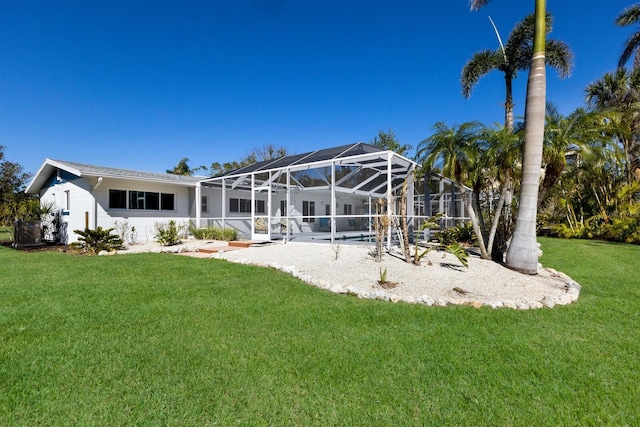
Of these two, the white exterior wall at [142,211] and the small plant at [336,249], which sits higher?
the white exterior wall at [142,211]

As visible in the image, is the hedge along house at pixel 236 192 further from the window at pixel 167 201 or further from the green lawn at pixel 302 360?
the green lawn at pixel 302 360

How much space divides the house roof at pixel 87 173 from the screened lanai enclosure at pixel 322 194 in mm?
1732

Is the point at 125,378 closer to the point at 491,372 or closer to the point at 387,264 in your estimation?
the point at 491,372

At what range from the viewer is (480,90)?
16.1m

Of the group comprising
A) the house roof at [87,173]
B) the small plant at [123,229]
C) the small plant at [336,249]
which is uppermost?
the house roof at [87,173]

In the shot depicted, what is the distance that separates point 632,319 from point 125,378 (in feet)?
21.0

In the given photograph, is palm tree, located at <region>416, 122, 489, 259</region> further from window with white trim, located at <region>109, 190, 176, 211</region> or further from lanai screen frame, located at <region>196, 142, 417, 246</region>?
window with white trim, located at <region>109, 190, 176, 211</region>

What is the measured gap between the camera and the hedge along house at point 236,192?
1148cm

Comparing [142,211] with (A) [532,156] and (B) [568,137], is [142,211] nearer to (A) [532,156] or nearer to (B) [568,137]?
(A) [532,156]

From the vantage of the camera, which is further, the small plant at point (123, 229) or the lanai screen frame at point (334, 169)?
the small plant at point (123, 229)

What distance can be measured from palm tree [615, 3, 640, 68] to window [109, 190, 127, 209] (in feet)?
86.4

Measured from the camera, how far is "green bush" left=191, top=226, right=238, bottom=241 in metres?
13.2

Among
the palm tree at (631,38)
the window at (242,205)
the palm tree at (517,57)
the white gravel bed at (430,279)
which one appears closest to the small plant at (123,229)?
the window at (242,205)

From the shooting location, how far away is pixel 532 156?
6926 millimetres
